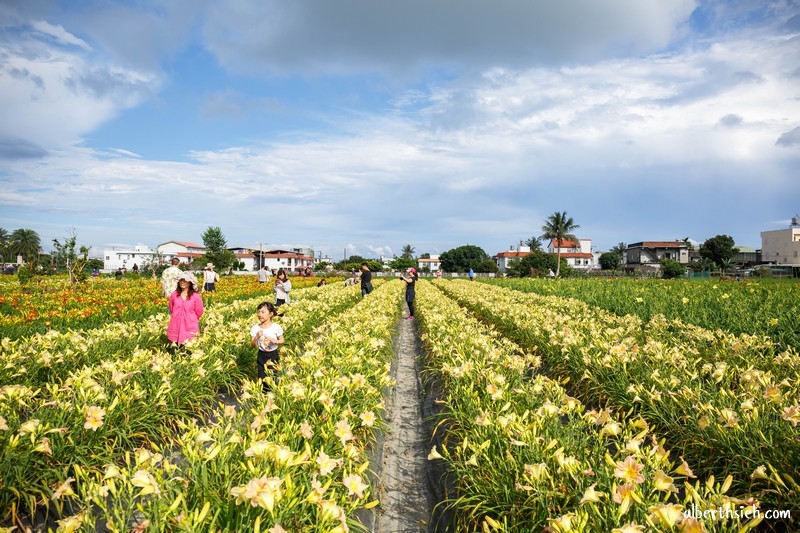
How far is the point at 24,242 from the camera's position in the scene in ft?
277

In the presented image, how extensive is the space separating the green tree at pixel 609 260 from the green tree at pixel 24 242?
11621 centimetres

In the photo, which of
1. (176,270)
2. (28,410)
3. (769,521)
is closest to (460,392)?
(769,521)

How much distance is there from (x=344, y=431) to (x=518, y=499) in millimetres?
1255

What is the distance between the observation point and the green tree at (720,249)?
2896 inches

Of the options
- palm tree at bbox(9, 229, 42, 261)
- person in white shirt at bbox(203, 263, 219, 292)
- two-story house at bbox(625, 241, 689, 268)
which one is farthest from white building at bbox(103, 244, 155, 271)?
two-story house at bbox(625, 241, 689, 268)

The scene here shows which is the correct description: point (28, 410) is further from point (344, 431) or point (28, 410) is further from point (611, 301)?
point (611, 301)

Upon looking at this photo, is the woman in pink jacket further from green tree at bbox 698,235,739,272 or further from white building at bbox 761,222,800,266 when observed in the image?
white building at bbox 761,222,800,266

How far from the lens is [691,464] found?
12.4ft

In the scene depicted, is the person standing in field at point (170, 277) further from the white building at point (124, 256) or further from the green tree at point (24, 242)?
the white building at point (124, 256)

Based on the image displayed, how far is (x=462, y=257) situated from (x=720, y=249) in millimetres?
51434

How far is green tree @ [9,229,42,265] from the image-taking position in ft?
270

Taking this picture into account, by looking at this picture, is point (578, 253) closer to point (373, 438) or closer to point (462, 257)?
point (462, 257)

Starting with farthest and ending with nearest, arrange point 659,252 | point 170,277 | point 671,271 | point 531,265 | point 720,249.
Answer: point 659,252 < point 720,249 < point 531,265 < point 671,271 < point 170,277

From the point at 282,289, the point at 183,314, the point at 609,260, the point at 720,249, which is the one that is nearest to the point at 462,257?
the point at 609,260
